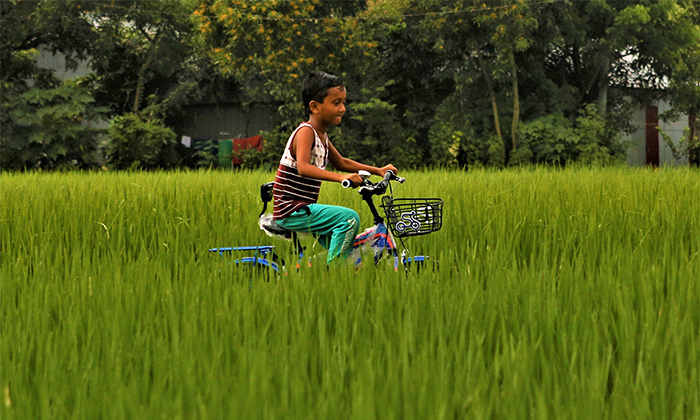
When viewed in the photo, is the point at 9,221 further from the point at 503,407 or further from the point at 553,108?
the point at 553,108

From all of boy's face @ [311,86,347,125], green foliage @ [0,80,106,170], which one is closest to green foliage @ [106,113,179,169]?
green foliage @ [0,80,106,170]

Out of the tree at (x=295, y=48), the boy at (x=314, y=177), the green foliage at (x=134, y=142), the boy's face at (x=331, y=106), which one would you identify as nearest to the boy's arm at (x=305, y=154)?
the boy at (x=314, y=177)

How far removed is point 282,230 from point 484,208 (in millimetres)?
1741

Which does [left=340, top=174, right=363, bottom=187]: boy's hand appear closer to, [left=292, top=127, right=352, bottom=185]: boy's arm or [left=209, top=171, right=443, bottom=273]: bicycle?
[left=209, top=171, right=443, bottom=273]: bicycle

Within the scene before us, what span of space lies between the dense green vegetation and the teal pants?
37.2 ft

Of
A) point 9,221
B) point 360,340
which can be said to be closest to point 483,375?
point 360,340

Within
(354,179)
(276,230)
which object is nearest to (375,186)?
(354,179)

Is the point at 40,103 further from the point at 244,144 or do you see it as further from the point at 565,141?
the point at 565,141

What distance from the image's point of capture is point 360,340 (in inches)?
69.6

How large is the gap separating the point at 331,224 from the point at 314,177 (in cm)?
23

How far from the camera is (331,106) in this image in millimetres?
2963

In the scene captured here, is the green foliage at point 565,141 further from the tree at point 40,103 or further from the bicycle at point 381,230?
the bicycle at point 381,230

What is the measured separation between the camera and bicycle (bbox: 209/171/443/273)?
2672mm

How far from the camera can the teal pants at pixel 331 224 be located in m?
2.90
